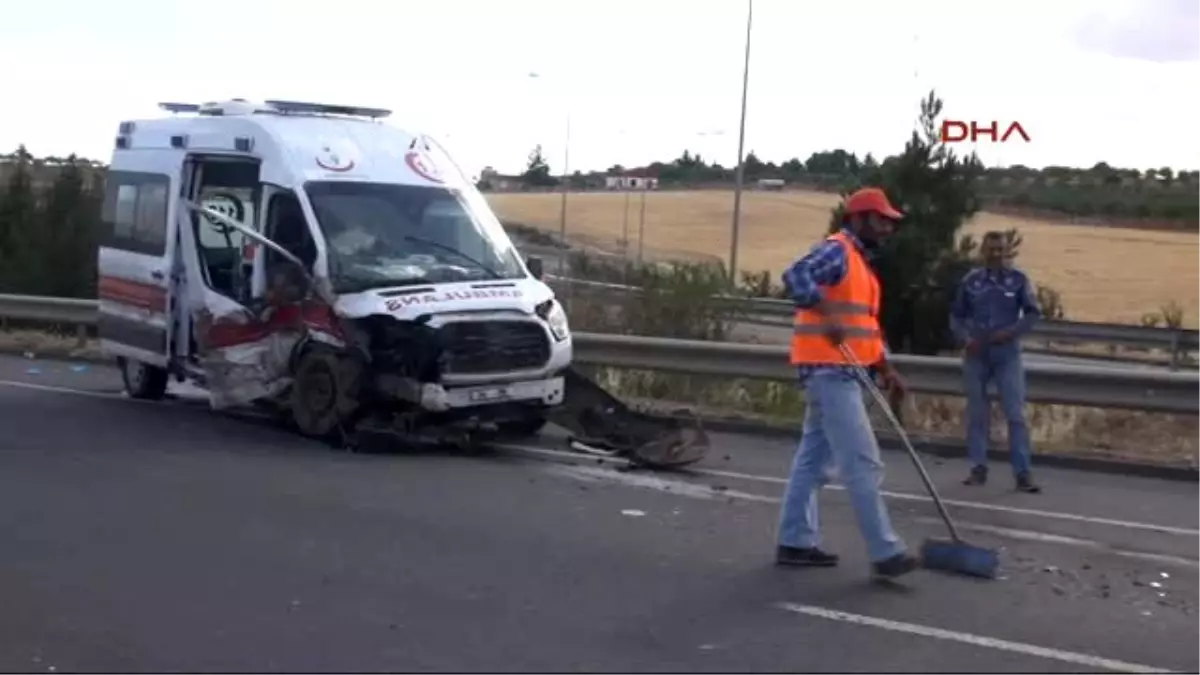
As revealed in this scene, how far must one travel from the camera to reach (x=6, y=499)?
10.9 m

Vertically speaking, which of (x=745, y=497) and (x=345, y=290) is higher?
(x=345, y=290)

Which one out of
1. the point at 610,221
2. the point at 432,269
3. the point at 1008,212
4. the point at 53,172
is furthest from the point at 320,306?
the point at 610,221

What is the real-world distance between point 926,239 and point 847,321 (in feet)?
43.3

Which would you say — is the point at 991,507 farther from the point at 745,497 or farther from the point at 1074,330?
the point at 1074,330

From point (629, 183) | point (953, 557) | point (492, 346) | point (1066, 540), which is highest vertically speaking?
point (629, 183)

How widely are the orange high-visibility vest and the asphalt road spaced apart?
3.39ft

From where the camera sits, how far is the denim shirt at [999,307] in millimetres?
11859

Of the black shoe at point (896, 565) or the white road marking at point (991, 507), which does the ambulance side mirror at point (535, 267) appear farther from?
the black shoe at point (896, 565)

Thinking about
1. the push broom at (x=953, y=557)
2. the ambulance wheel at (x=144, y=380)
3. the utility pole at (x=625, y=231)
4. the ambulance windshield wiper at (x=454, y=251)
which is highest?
the ambulance windshield wiper at (x=454, y=251)

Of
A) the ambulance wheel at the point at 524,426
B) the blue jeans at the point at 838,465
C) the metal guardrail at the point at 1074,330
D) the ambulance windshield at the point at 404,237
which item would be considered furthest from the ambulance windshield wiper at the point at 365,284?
the metal guardrail at the point at 1074,330

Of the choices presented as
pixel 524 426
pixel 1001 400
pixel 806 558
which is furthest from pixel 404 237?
pixel 806 558

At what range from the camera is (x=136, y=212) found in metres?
15.7

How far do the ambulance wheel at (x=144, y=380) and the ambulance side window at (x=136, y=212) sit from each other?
1.03m

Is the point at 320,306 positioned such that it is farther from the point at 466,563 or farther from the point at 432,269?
the point at 466,563
